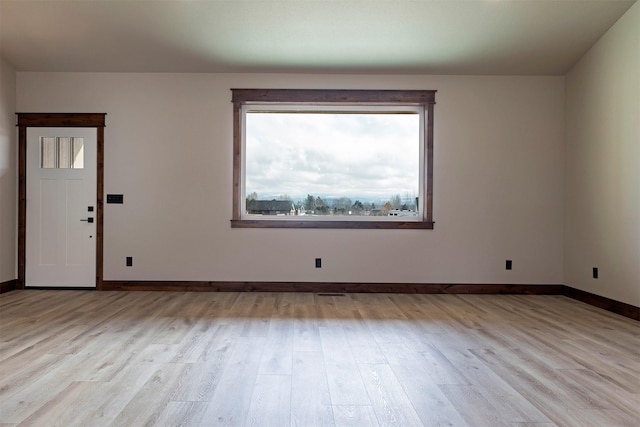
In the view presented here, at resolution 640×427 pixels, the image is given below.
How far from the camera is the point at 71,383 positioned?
2559mm

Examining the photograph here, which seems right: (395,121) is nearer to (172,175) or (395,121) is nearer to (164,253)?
(172,175)

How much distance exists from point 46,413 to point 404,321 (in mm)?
2917

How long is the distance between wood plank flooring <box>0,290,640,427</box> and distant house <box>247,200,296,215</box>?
4.65 feet

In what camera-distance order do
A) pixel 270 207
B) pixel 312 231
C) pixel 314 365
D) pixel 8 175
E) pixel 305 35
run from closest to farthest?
pixel 314 365 → pixel 305 35 → pixel 8 175 → pixel 312 231 → pixel 270 207

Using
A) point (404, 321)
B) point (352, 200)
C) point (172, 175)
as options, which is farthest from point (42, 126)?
point (404, 321)

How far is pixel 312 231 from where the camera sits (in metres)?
5.71

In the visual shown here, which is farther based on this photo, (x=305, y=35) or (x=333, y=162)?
(x=333, y=162)

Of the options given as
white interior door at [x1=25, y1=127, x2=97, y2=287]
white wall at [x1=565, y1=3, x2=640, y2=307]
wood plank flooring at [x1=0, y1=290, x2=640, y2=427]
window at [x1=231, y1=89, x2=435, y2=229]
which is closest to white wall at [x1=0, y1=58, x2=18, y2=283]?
white interior door at [x1=25, y1=127, x2=97, y2=287]

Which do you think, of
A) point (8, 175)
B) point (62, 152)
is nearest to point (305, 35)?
point (62, 152)

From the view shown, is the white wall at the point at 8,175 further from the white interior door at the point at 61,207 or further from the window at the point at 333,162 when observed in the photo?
the window at the point at 333,162

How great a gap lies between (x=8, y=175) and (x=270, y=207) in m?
3.27

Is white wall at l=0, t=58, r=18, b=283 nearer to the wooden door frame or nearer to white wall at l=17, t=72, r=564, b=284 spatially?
the wooden door frame

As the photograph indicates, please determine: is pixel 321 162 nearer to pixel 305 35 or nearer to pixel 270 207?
pixel 270 207

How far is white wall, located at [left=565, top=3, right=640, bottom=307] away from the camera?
14.8ft
